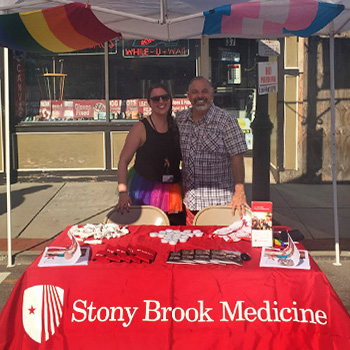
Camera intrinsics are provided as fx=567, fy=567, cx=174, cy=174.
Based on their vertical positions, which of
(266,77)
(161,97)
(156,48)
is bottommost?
(161,97)

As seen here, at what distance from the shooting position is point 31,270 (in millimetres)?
3352

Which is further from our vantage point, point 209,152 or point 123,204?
point 209,152

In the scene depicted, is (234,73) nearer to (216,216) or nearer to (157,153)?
(157,153)

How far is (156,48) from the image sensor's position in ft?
34.0

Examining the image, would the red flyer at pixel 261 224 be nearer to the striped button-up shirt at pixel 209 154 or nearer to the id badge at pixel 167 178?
the striped button-up shirt at pixel 209 154

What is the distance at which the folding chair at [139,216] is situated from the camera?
15.3 feet

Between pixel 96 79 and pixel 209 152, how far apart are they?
624 centimetres

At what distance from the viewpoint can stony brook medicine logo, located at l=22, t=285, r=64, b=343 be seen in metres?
3.16

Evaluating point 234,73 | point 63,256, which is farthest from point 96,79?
point 63,256

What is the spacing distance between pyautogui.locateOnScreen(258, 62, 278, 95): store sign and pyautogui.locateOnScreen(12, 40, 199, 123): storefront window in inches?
146

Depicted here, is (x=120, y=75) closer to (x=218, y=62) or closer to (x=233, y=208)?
(x=218, y=62)

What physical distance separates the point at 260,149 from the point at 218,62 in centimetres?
426

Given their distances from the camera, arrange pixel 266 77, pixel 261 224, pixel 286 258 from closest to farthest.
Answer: pixel 286 258 → pixel 261 224 → pixel 266 77

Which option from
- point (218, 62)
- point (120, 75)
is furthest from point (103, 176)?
point (218, 62)
